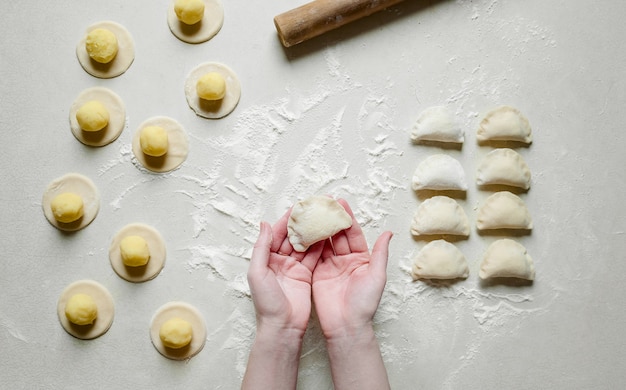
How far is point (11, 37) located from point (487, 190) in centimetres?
125

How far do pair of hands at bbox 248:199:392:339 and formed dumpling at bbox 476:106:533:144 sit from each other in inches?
14.9

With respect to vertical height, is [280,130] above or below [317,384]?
above

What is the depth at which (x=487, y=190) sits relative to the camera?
1592 millimetres

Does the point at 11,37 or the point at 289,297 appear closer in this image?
the point at 289,297

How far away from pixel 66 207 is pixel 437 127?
0.91 metres

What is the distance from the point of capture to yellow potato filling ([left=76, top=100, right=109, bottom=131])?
147 cm

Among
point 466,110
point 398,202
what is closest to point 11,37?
point 398,202

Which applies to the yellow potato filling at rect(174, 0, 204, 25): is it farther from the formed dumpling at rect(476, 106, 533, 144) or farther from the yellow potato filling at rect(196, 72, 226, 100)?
the formed dumpling at rect(476, 106, 533, 144)

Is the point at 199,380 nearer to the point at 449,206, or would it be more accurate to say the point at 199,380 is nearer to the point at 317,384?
the point at 317,384

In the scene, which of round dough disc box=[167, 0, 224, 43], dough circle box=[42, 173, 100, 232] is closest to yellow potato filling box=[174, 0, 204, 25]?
round dough disc box=[167, 0, 224, 43]

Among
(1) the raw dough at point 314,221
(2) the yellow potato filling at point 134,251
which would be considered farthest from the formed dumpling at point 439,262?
(2) the yellow potato filling at point 134,251

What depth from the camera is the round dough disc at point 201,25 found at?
1536 mm

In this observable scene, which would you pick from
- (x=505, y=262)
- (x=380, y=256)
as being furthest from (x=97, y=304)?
(x=505, y=262)

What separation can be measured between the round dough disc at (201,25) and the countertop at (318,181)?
20 mm
